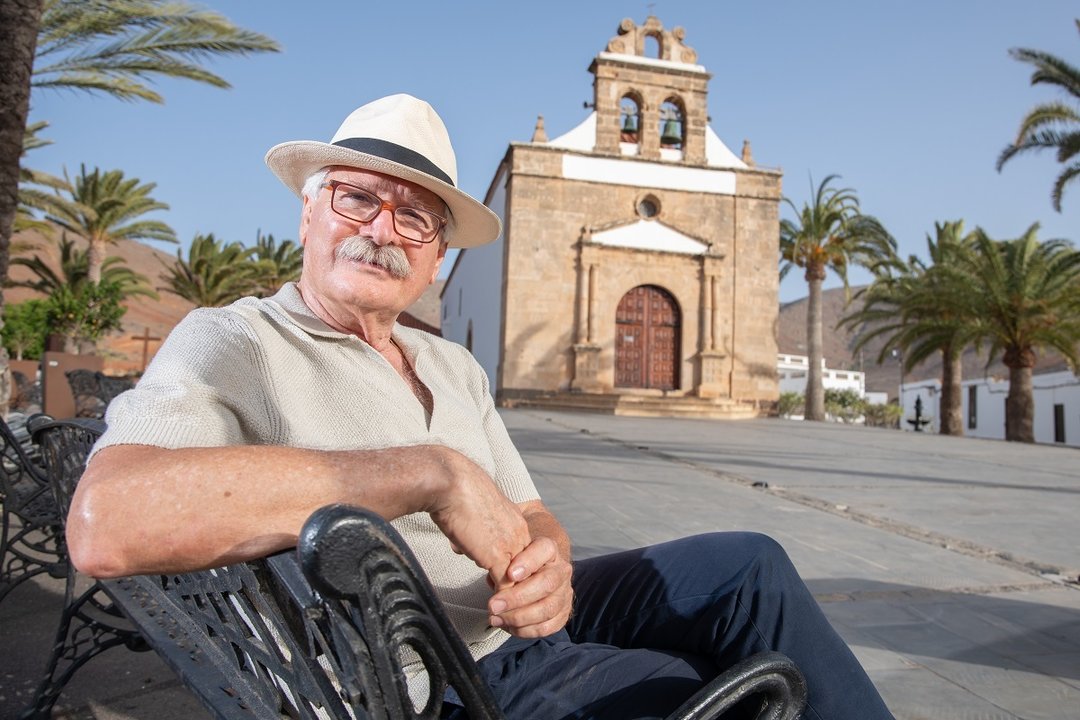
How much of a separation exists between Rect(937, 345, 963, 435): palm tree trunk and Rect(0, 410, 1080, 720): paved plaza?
526 inches

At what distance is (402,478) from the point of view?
3.10ft

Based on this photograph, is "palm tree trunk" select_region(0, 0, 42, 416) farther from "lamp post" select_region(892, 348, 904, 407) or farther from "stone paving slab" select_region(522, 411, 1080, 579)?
"lamp post" select_region(892, 348, 904, 407)

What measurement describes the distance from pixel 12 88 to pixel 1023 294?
19690mm

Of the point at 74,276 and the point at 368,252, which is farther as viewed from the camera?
the point at 74,276

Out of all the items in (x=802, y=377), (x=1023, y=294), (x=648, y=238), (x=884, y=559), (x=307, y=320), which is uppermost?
(x=648, y=238)

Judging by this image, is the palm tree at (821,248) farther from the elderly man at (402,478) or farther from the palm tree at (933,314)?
the elderly man at (402,478)

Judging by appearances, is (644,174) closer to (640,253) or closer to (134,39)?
(640,253)

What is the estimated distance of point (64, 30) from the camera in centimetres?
791

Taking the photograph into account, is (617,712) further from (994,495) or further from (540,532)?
(994,495)

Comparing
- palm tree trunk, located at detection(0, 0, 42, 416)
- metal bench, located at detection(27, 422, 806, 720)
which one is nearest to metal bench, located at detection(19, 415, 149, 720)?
metal bench, located at detection(27, 422, 806, 720)

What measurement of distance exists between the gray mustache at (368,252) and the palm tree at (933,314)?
62.9 ft

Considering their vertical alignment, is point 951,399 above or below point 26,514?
above

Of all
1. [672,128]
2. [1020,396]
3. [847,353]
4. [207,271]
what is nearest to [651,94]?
[672,128]

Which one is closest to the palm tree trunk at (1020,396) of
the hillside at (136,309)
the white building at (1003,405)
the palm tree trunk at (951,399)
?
the palm tree trunk at (951,399)
